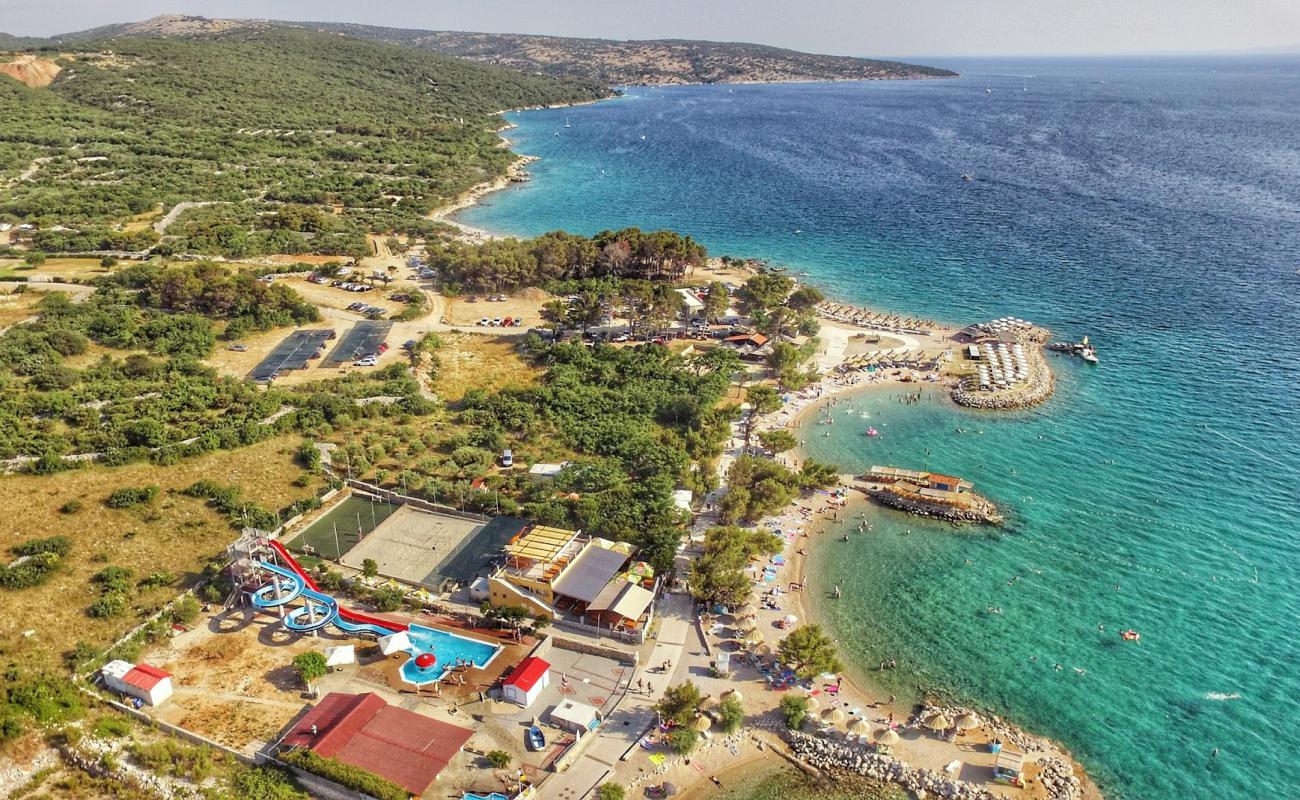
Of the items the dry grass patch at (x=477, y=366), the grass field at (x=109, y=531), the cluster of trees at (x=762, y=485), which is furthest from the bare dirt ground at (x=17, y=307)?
the cluster of trees at (x=762, y=485)

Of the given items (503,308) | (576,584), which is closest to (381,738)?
(576,584)

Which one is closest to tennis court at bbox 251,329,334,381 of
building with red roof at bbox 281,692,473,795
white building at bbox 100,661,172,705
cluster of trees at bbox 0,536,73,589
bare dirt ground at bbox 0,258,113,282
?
cluster of trees at bbox 0,536,73,589

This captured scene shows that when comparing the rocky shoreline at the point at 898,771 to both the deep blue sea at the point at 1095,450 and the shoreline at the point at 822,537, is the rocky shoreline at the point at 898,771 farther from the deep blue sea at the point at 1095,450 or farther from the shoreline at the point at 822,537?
the deep blue sea at the point at 1095,450

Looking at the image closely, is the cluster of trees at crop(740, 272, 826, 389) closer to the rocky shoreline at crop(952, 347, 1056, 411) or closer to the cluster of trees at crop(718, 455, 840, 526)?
the rocky shoreline at crop(952, 347, 1056, 411)

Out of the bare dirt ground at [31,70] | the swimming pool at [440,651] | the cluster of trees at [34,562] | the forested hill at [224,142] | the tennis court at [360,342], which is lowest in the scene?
the swimming pool at [440,651]

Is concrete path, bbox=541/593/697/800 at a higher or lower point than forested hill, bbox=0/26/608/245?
lower

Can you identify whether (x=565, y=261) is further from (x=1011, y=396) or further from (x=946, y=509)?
(x=946, y=509)
